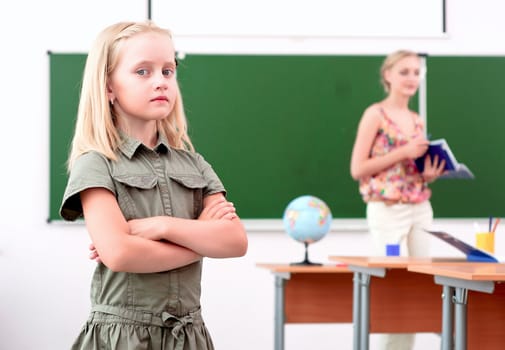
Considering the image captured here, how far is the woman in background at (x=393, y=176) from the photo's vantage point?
4305mm

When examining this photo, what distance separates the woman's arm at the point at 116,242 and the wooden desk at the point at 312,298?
8.47ft

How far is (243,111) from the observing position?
5871 millimetres

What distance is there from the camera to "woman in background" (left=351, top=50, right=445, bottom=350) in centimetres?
430

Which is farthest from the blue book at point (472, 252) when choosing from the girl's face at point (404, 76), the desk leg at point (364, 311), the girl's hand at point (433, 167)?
the girl's face at point (404, 76)

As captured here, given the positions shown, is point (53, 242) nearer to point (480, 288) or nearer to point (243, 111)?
point (243, 111)

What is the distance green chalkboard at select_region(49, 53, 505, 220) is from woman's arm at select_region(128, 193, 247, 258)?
395cm

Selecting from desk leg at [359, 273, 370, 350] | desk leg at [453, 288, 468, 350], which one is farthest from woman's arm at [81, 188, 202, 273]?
desk leg at [359, 273, 370, 350]

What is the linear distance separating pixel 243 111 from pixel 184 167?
13.4 feet

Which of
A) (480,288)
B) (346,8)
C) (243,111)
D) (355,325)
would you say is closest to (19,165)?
(243,111)

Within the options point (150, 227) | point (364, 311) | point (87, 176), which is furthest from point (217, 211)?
point (364, 311)

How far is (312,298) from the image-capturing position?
14.1 feet

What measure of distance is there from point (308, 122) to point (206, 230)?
4.20 meters

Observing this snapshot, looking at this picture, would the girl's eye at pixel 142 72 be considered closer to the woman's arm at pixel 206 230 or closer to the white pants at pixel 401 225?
the woman's arm at pixel 206 230

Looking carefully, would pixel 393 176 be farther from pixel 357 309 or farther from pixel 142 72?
pixel 142 72
